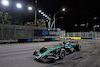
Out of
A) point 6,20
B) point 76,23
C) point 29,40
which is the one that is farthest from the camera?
point 76,23

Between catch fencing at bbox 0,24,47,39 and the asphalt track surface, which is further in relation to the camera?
catch fencing at bbox 0,24,47,39

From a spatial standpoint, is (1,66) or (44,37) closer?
(1,66)

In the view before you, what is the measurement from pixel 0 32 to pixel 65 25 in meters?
72.4

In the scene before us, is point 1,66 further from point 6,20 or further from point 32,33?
point 6,20

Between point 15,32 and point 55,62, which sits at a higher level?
point 15,32

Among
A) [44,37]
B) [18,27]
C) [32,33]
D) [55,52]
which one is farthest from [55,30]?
[55,52]

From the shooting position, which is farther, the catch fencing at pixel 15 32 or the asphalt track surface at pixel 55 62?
the catch fencing at pixel 15 32

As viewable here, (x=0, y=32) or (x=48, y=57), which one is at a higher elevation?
(x=0, y=32)

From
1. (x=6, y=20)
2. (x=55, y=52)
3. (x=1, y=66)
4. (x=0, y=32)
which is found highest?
(x=6, y=20)

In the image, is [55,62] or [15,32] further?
[15,32]

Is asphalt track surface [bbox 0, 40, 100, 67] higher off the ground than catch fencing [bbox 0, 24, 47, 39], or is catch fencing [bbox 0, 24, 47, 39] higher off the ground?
catch fencing [bbox 0, 24, 47, 39]

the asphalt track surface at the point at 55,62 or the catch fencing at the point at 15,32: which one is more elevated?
the catch fencing at the point at 15,32

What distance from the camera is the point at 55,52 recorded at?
211 inches

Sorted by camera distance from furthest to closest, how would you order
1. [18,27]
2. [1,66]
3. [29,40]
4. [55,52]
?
[29,40] → [18,27] → [55,52] → [1,66]
